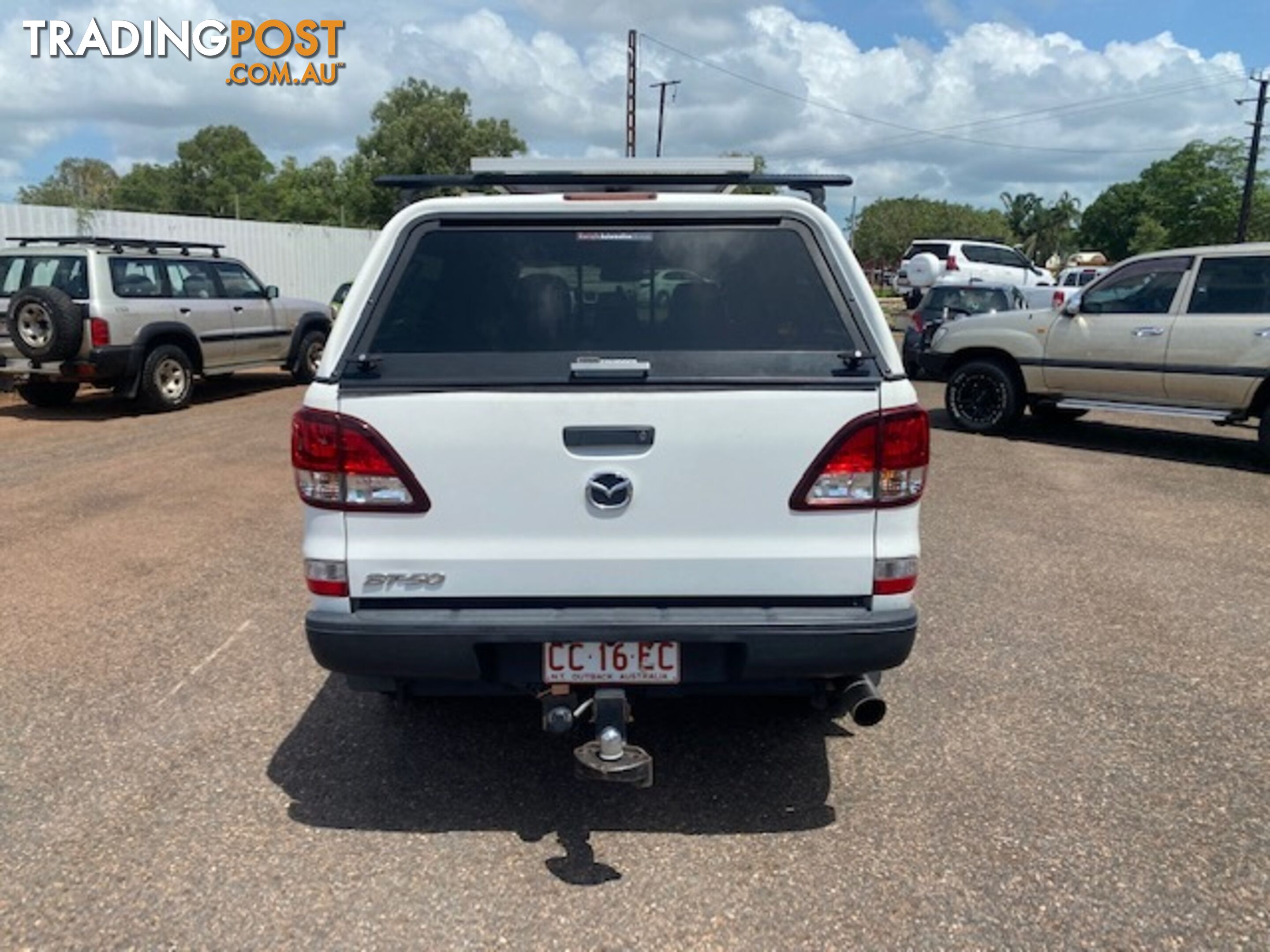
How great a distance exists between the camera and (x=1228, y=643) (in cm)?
457

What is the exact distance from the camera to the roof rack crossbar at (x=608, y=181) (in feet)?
11.0

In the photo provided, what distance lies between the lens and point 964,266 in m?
22.4

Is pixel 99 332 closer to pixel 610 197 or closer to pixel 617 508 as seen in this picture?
pixel 610 197

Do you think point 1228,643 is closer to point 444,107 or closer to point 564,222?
point 564,222

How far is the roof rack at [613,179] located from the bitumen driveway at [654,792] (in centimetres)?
191

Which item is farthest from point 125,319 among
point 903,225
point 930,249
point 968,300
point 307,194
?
point 903,225

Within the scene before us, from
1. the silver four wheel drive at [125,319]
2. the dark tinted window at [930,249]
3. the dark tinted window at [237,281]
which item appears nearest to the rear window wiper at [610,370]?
the silver four wheel drive at [125,319]

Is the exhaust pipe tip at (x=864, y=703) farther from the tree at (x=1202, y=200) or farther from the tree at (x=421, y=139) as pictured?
the tree at (x=1202, y=200)

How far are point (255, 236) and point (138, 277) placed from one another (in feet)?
35.4

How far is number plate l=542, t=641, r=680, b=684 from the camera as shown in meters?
2.81

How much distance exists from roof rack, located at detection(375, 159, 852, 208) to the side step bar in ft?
22.9

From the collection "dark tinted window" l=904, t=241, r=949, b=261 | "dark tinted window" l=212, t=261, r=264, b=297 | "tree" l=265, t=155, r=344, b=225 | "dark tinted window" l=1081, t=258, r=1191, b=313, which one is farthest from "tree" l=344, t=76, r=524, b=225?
"dark tinted window" l=1081, t=258, r=1191, b=313

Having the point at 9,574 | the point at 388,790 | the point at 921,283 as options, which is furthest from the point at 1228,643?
the point at 921,283

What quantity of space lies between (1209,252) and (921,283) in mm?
13982
